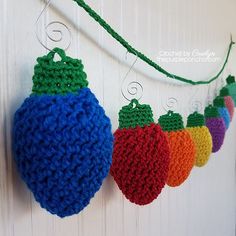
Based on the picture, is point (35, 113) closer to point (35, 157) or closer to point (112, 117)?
Answer: point (35, 157)

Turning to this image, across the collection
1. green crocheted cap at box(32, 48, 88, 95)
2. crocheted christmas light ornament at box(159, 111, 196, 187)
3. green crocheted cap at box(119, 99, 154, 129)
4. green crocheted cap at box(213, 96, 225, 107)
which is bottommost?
crocheted christmas light ornament at box(159, 111, 196, 187)

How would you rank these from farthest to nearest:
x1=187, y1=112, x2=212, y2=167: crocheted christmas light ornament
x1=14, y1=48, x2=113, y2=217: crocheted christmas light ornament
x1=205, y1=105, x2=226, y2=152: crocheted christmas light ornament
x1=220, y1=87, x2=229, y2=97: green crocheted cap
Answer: x1=220, y1=87, x2=229, y2=97: green crocheted cap → x1=205, y1=105, x2=226, y2=152: crocheted christmas light ornament → x1=187, y1=112, x2=212, y2=167: crocheted christmas light ornament → x1=14, y1=48, x2=113, y2=217: crocheted christmas light ornament

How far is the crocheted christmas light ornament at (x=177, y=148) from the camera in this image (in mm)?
648

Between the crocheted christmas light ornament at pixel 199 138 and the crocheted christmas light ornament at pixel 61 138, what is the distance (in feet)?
1.51

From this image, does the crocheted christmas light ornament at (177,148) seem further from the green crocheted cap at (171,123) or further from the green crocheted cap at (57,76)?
the green crocheted cap at (57,76)

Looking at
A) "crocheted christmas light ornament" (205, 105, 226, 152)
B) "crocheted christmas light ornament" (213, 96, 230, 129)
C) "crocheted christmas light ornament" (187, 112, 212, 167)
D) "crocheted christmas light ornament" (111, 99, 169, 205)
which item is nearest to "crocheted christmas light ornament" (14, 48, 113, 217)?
"crocheted christmas light ornament" (111, 99, 169, 205)

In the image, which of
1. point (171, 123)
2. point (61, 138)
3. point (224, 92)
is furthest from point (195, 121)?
point (61, 138)

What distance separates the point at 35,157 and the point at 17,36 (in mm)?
157

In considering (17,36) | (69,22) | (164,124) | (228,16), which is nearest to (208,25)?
(228,16)

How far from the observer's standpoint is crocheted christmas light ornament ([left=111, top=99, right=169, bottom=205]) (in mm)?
522

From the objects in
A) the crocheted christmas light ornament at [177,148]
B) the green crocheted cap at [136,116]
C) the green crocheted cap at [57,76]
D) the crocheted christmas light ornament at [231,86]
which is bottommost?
the crocheted christmas light ornament at [177,148]

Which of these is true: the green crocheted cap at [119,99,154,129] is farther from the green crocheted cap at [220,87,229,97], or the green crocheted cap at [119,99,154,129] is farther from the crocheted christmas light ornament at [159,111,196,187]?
the green crocheted cap at [220,87,229,97]

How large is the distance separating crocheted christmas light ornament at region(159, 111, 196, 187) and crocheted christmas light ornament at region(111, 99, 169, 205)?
0.34ft

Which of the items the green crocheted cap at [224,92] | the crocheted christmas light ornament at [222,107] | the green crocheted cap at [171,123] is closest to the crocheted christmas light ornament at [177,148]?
the green crocheted cap at [171,123]
